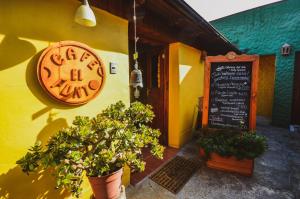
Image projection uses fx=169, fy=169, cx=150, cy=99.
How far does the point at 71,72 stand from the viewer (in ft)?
6.55

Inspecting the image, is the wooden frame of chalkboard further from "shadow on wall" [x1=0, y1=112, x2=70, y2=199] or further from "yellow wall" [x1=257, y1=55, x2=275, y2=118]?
"yellow wall" [x1=257, y1=55, x2=275, y2=118]

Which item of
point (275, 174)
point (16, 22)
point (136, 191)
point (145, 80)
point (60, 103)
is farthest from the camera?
point (145, 80)

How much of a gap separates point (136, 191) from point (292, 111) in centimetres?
606

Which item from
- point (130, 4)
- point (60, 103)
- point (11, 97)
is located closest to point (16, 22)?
point (11, 97)

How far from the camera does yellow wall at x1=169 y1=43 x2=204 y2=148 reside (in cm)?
413

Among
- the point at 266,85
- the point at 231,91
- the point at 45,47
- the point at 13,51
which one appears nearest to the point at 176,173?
the point at 231,91

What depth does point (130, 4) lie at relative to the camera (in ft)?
8.53

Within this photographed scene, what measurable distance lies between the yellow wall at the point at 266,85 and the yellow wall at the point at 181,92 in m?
4.57

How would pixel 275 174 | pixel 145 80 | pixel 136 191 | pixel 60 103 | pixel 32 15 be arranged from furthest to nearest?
pixel 145 80 → pixel 275 174 → pixel 136 191 → pixel 60 103 → pixel 32 15

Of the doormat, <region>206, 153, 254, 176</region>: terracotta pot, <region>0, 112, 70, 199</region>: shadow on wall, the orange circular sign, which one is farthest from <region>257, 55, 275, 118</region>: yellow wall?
<region>0, 112, 70, 199</region>: shadow on wall

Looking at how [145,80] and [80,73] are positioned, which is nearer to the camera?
[80,73]

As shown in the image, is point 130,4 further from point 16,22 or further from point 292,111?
point 292,111

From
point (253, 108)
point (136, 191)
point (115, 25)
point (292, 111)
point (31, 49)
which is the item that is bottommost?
point (136, 191)

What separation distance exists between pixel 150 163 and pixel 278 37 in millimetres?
6243
